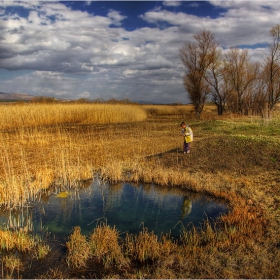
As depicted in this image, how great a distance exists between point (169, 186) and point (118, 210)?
6.86 feet

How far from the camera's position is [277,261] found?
423 centimetres

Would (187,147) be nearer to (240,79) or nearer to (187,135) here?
(187,135)

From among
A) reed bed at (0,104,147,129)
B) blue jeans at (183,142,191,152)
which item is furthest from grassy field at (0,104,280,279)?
reed bed at (0,104,147,129)

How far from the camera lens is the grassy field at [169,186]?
14.0 ft

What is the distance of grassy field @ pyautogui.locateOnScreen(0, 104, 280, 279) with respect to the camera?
4.26 m

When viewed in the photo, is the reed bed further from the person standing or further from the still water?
the still water

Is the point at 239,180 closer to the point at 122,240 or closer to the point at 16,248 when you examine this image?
the point at 122,240

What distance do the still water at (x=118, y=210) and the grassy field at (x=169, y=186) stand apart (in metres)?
0.36

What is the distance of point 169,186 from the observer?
8352mm

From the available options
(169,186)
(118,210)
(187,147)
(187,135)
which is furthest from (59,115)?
(118,210)

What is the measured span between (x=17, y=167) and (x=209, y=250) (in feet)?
25.2

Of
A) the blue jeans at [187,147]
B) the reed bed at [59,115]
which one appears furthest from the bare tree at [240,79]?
the blue jeans at [187,147]

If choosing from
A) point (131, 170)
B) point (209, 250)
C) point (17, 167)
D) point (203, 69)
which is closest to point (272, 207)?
point (209, 250)

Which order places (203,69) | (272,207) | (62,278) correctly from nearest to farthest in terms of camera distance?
1. (62,278)
2. (272,207)
3. (203,69)
